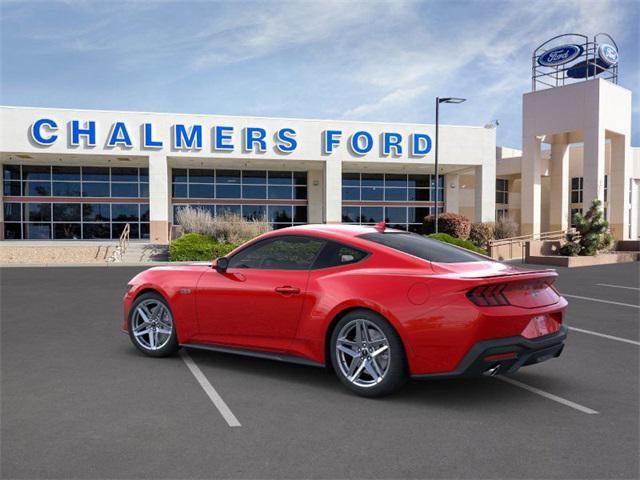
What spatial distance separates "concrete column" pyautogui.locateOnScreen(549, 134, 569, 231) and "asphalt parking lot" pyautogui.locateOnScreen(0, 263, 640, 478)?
3083 centimetres

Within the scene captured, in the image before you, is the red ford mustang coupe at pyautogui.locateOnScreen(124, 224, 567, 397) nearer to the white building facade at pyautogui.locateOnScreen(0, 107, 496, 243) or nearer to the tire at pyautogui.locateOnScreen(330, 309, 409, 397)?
the tire at pyautogui.locateOnScreen(330, 309, 409, 397)

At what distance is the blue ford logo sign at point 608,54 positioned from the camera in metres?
33.2

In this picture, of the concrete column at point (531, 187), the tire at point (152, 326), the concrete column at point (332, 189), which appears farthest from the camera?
the concrete column at point (531, 187)

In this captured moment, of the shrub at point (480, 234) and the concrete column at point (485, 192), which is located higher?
the concrete column at point (485, 192)

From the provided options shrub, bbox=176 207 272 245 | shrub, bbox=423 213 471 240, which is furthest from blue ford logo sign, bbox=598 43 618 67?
shrub, bbox=176 207 272 245

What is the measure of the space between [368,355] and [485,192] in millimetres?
32056

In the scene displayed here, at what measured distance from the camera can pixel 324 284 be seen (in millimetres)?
5070

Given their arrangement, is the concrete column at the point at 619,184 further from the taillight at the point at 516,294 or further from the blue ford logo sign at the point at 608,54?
the taillight at the point at 516,294

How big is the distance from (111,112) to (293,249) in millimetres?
27535

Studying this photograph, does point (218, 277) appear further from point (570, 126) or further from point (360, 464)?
point (570, 126)

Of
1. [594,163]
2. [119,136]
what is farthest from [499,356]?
[594,163]

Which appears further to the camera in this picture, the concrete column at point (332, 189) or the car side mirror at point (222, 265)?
the concrete column at point (332, 189)

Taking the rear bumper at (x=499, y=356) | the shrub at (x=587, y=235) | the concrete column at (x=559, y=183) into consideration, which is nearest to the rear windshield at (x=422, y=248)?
the rear bumper at (x=499, y=356)

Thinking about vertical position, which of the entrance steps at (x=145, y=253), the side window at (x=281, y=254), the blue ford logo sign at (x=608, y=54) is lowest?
the entrance steps at (x=145, y=253)
